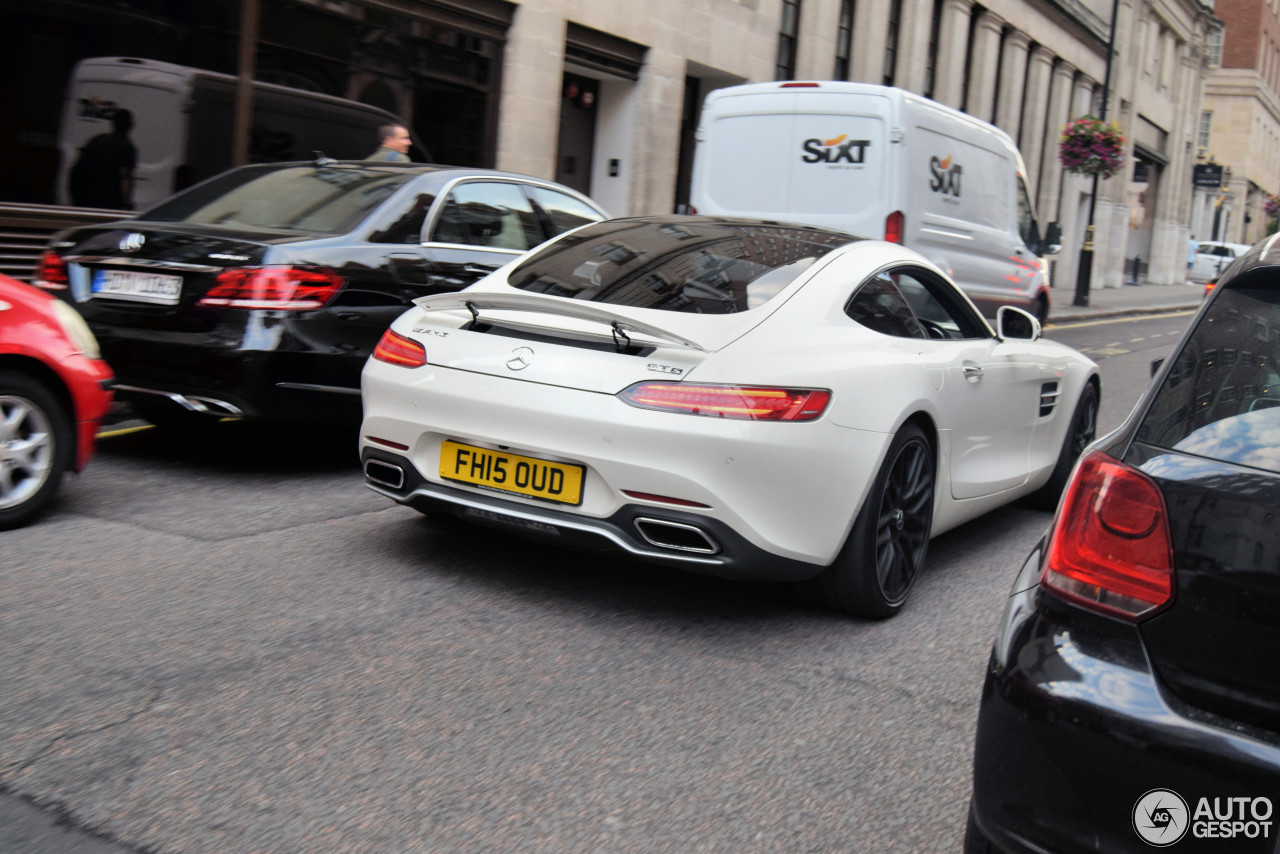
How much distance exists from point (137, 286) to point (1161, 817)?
5019 mm

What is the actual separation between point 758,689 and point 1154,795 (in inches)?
67.5

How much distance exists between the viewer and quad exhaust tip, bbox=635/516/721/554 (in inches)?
149

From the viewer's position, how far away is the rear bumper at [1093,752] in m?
1.88

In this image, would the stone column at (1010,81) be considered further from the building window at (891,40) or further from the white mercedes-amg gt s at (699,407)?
the white mercedes-amg gt s at (699,407)

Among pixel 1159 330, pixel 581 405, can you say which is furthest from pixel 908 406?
pixel 1159 330

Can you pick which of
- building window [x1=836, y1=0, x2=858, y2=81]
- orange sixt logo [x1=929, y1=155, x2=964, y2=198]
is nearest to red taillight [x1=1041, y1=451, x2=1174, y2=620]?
orange sixt logo [x1=929, y1=155, x2=964, y2=198]

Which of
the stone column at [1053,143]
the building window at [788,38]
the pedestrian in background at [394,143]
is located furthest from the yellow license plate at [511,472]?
the stone column at [1053,143]

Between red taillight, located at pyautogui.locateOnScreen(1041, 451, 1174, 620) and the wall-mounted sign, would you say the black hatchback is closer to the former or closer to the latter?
red taillight, located at pyautogui.locateOnScreen(1041, 451, 1174, 620)

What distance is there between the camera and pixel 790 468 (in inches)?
149

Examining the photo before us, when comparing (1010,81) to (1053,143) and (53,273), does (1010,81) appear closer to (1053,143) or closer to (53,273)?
(1053,143)

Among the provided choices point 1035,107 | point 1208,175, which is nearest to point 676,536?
point 1035,107

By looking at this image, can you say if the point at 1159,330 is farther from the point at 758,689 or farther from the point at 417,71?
the point at 758,689

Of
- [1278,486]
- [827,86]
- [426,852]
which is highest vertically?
[827,86]

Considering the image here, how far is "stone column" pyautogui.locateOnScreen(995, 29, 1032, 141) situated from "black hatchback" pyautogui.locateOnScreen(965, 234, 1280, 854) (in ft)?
108
